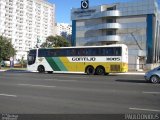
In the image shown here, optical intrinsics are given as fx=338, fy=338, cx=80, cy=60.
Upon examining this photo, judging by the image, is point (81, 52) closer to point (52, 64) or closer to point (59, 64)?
point (59, 64)

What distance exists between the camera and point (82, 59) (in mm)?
36000

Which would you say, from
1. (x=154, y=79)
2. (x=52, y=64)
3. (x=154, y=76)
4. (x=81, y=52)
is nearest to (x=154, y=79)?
(x=154, y=79)

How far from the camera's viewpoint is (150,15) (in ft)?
227

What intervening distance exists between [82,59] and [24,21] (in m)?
130

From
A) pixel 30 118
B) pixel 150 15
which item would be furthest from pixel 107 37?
pixel 30 118

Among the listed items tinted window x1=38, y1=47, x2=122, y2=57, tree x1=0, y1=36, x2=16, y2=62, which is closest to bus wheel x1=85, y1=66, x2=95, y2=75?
tinted window x1=38, y1=47, x2=122, y2=57

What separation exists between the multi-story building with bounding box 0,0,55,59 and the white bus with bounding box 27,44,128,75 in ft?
344

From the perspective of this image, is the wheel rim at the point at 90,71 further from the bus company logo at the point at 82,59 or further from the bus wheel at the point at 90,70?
the bus company logo at the point at 82,59

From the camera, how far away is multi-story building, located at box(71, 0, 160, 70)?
69.4 meters

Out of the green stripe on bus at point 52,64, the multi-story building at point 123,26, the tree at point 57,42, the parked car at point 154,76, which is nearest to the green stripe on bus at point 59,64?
the green stripe on bus at point 52,64

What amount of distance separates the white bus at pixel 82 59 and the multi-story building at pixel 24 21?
105m

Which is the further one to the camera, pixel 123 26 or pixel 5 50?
pixel 123 26

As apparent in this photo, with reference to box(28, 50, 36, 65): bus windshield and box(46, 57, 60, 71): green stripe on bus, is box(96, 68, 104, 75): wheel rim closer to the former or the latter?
box(46, 57, 60, 71): green stripe on bus

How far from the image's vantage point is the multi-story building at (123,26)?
69438 mm
